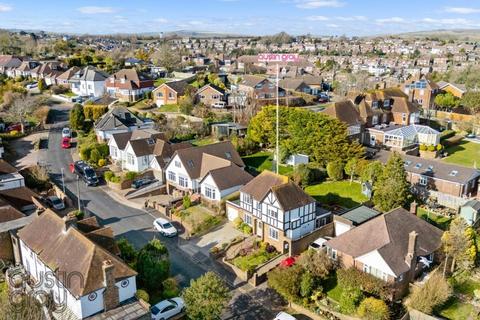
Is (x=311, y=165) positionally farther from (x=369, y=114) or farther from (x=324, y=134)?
(x=369, y=114)

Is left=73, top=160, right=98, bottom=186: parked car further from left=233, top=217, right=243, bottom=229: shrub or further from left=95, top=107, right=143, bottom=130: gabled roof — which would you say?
left=233, top=217, right=243, bottom=229: shrub

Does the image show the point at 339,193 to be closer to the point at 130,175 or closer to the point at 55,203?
the point at 130,175

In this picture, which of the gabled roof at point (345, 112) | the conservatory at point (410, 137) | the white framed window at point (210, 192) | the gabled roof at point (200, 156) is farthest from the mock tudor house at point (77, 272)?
the conservatory at point (410, 137)

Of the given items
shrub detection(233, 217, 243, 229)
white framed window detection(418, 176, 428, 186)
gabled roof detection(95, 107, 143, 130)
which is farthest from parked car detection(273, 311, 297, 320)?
gabled roof detection(95, 107, 143, 130)

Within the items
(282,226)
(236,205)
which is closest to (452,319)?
(282,226)

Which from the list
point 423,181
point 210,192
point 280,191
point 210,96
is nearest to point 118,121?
point 210,96

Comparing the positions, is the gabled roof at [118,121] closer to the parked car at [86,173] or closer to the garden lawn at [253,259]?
the parked car at [86,173]
